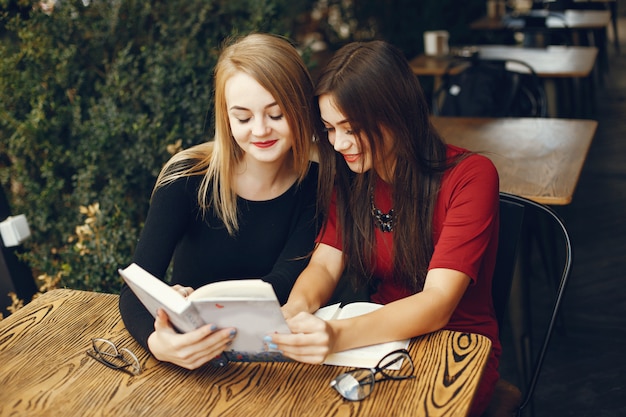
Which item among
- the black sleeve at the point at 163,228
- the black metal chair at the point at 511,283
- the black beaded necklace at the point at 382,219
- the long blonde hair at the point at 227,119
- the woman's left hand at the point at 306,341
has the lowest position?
the black metal chair at the point at 511,283

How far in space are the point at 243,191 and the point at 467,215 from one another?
0.67 metres

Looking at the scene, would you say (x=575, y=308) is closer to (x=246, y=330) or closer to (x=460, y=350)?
(x=460, y=350)

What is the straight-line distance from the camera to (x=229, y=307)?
135 centimetres

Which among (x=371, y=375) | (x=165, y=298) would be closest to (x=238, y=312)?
(x=165, y=298)

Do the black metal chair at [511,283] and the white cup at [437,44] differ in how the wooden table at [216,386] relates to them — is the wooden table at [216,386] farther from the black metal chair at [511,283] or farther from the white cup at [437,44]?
the white cup at [437,44]

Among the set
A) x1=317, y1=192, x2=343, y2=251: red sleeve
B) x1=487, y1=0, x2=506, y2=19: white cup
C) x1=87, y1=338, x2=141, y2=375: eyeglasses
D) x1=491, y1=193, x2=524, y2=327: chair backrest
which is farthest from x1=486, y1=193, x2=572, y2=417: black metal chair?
x1=487, y1=0, x2=506, y2=19: white cup

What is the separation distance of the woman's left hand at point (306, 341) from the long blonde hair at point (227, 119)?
0.58m

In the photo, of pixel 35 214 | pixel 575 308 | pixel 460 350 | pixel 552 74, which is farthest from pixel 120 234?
pixel 552 74

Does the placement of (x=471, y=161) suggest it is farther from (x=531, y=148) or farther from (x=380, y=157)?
(x=531, y=148)

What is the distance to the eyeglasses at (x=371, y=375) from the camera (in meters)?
1.36

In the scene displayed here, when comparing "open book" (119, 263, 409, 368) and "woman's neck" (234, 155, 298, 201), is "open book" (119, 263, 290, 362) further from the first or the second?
"woman's neck" (234, 155, 298, 201)

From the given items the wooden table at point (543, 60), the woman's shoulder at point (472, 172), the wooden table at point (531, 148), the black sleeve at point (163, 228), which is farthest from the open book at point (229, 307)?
the wooden table at point (543, 60)

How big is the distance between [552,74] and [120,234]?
2823 mm

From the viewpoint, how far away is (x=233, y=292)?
4.40ft
